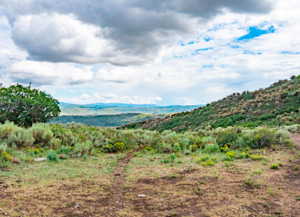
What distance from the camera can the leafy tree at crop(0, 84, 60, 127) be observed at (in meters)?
23.4

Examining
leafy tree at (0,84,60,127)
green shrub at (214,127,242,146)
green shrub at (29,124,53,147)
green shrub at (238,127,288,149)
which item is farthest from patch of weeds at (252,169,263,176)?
leafy tree at (0,84,60,127)

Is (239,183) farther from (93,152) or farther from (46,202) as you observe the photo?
(93,152)

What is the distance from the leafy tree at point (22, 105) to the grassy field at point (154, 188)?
46.2 ft

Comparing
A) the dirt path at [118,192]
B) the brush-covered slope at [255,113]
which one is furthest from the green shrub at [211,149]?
the brush-covered slope at [255,113]

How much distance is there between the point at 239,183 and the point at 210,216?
2892mm

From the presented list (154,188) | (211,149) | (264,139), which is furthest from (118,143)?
(154,188)

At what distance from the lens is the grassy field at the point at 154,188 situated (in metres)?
6.21

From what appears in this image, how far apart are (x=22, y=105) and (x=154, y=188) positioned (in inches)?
773

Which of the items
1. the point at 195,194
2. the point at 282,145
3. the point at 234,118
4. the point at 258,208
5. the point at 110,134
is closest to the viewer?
the point at 258,208

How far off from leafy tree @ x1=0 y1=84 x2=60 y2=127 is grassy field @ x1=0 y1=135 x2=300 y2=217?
1409 centimetres

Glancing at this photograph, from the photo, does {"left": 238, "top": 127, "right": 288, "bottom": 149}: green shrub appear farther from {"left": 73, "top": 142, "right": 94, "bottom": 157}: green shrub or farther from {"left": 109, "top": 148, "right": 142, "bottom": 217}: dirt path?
{"left": 73, "top": 142, "right": 94, "bottom": 157}: green shrub

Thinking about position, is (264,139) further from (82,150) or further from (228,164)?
(82,150)

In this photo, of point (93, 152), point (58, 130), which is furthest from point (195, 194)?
point (58, 130)

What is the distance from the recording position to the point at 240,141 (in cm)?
1591
